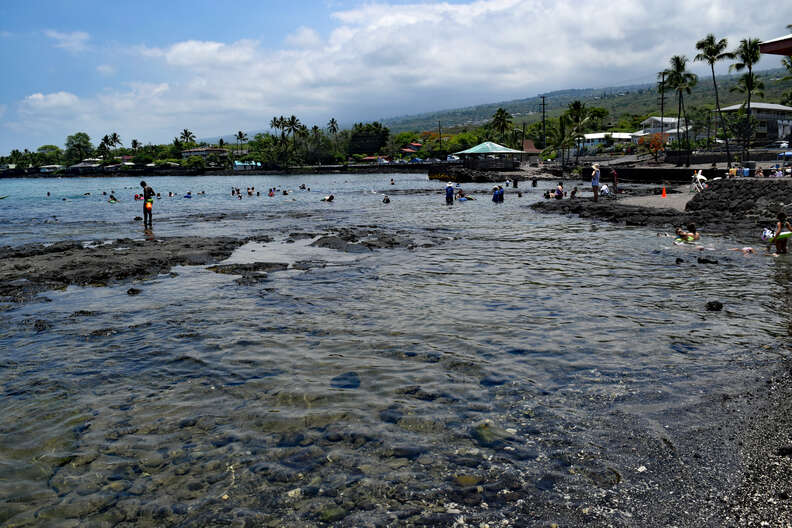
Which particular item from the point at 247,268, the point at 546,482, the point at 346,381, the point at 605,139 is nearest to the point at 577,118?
the point at 605,139

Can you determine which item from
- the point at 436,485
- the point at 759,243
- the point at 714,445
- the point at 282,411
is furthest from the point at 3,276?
the point at 759,243

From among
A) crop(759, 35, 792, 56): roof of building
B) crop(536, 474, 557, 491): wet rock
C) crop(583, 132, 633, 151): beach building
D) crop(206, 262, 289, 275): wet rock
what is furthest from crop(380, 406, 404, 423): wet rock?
crop(583, 132, 633, 151): beach building

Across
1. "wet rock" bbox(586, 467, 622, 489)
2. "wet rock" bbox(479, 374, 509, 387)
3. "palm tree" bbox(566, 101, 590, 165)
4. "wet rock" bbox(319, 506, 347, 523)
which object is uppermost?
"palm tree" bbox(566, 101, 590, 165)

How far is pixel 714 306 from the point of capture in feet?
34.7

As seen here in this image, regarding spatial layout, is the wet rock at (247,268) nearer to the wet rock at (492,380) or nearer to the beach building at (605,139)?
the wet rock at (492,380)

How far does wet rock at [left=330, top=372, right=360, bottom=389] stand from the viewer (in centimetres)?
738

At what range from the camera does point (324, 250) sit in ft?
66.2

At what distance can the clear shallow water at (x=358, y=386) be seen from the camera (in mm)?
4910

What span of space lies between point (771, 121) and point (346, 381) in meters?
133

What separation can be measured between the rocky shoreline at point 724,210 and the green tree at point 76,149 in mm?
214052

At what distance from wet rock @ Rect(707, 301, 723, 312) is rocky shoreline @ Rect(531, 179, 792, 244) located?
39.5ft

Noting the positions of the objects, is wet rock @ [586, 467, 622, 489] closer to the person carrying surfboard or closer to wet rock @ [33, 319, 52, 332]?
wet rock @ [33, 319, 52, 332]

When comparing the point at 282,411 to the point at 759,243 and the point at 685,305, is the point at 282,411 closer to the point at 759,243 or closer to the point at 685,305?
the point at 685,305

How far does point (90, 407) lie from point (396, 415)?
4269 mm
